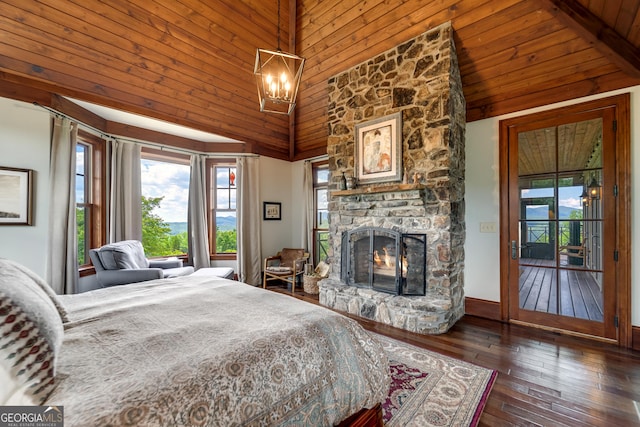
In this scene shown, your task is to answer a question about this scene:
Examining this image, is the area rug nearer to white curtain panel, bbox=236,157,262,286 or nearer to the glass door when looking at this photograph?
the glass door

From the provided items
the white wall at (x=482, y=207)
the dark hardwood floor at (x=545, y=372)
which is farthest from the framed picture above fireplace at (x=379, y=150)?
the dark hardwood floor at (x=545, y=372)

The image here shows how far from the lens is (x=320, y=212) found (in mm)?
5516

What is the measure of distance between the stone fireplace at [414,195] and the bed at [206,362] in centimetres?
178

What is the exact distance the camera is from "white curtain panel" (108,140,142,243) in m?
3.90

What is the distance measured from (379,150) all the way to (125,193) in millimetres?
3778

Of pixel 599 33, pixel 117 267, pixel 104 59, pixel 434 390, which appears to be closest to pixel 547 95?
pixel 599 33

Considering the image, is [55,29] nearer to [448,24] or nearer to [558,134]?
[448,24]

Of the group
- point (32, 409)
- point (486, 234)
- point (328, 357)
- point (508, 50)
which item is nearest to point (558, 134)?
point (508, 50)

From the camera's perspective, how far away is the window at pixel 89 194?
12.0ft

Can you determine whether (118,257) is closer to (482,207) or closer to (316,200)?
(316,200)

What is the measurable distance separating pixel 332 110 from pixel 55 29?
320 centimetres

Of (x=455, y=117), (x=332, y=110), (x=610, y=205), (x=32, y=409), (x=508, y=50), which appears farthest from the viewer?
(x=332, y=110)

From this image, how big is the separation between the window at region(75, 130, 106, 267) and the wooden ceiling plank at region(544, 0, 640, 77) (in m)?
5.45

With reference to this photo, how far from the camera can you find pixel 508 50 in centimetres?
289
